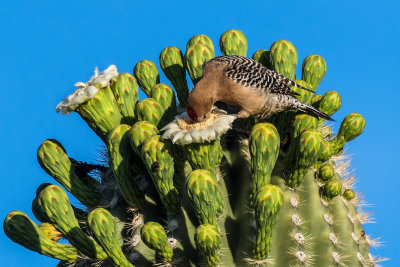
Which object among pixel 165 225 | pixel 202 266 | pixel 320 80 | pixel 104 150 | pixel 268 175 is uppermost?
pixel 320 80

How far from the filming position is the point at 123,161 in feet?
15.8

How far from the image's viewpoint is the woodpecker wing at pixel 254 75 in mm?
5555

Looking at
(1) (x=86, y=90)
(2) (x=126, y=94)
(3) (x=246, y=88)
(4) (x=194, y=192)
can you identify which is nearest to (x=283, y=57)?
(3) (x=246, y=88)

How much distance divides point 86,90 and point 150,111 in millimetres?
535

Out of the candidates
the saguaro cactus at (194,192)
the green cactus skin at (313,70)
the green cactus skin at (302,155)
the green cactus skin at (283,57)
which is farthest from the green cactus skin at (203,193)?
the green cactus skin at (313,70)

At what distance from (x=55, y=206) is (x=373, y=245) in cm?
269

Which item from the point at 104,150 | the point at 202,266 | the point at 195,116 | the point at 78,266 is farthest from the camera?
the point at 104,150

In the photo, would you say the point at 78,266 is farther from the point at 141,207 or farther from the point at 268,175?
the point at 268,175

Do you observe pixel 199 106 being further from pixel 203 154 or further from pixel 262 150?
pixel 262 150

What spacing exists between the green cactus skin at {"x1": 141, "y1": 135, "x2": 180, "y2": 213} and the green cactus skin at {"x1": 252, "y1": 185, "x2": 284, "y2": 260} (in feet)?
2.19

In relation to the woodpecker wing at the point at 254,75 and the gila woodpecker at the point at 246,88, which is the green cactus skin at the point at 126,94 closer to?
the gila woodpecker at the point at 246,88

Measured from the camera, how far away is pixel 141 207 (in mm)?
4934

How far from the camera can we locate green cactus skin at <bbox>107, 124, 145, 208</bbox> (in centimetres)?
479

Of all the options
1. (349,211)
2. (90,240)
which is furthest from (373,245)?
(90,240)
